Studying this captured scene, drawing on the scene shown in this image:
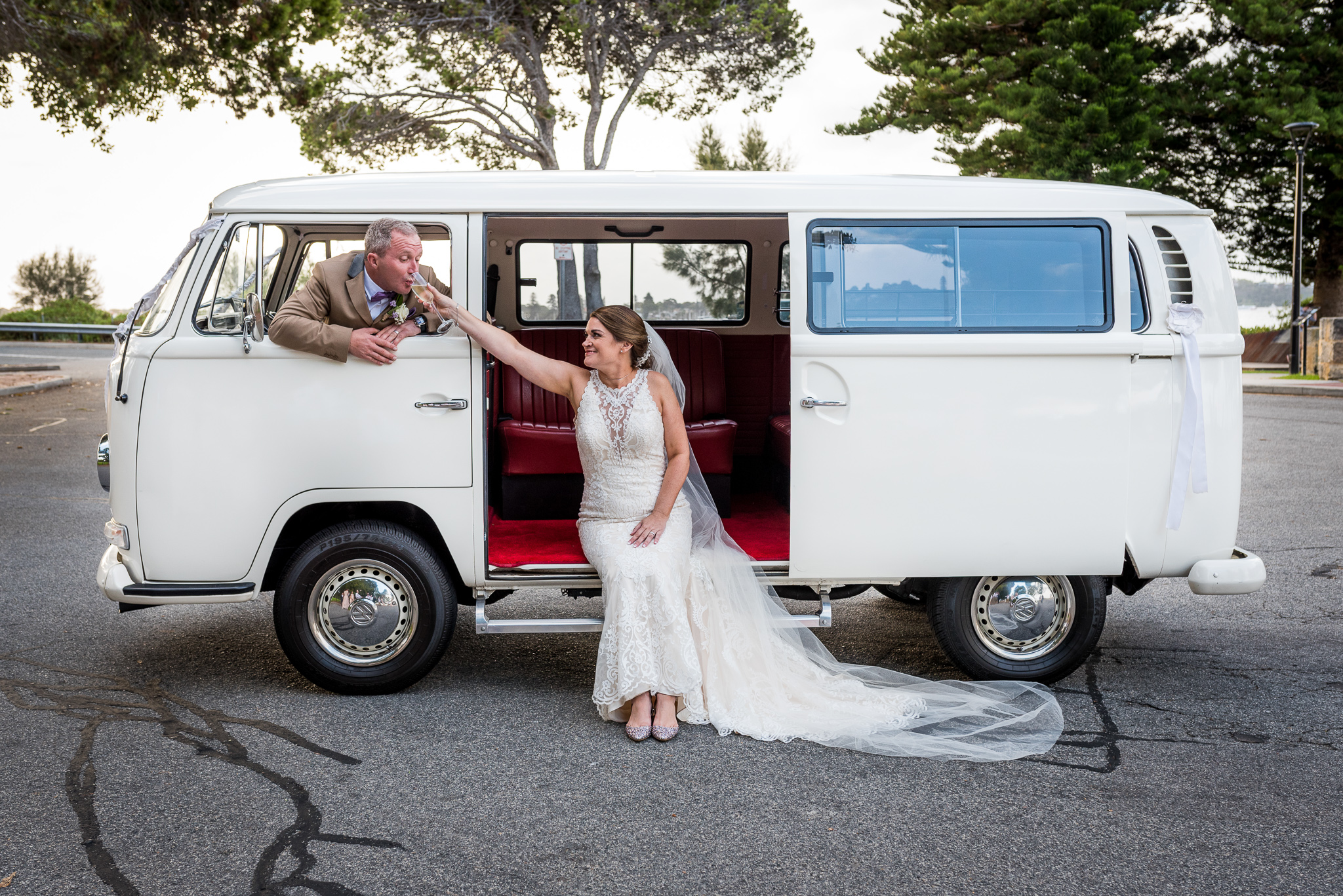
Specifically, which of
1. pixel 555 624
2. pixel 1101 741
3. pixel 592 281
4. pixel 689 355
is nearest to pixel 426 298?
pixel 555 624

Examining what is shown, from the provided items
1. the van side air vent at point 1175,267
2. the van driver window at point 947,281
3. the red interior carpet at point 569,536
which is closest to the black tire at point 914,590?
the red interior carpet at point 569,536

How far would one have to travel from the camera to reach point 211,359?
4.57m

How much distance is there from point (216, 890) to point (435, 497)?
186 cm

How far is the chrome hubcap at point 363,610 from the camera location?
4707 mm

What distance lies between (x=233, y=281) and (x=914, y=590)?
3400 millimetres

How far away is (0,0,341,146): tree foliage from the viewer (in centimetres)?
1331

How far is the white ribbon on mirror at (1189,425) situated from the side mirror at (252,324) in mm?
3914

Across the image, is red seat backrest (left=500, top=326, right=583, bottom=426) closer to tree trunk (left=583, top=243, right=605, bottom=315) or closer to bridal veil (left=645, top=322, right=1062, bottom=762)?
tree trunk (left=583, top=243, right=605, bottom=315)

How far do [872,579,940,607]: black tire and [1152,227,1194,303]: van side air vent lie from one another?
1667 millimetres

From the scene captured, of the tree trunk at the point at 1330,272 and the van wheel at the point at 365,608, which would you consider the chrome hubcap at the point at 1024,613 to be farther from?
the tree trunk at the point at 1330,272

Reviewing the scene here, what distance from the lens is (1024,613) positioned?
495 cm

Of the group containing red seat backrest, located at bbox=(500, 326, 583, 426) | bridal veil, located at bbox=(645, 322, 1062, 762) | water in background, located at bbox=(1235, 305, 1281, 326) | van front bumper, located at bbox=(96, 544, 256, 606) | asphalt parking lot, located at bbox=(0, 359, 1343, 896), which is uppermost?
water in background, located at bbox=(1235, 305, 1281, 326)

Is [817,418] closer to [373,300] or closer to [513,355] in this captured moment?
[513,355]

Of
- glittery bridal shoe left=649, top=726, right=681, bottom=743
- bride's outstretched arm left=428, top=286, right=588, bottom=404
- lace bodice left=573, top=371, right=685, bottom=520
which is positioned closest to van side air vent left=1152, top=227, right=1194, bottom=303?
lace bodice left=573, top=371, right=685, bottom=520
